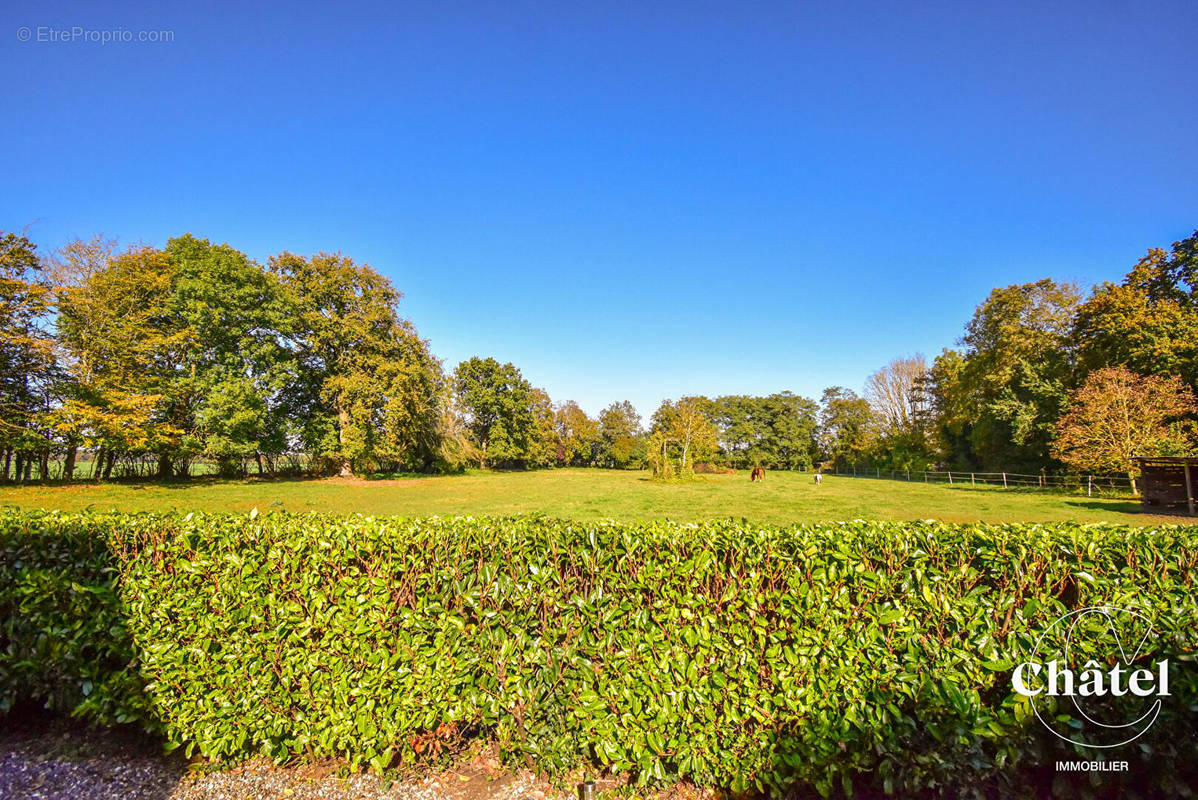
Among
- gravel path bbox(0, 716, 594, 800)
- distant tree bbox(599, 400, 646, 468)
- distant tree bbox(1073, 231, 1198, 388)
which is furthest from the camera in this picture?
distant tree bbox(599, 400, 646, 468)

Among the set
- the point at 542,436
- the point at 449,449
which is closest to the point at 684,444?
the point at 449,449

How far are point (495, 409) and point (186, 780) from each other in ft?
177

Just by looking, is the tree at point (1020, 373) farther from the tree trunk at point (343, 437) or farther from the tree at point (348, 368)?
the tree trunk at point (343, 437)

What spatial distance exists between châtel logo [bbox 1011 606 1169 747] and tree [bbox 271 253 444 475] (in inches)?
1312

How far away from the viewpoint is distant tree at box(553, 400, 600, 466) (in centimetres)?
6906

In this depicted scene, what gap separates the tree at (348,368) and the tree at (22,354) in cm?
1130

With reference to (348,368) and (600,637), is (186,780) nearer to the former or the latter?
(600,637)

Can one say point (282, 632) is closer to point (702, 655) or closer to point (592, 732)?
point (592, 732)

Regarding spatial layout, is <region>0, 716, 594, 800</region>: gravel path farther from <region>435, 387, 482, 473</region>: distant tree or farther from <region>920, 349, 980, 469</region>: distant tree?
<region>920, 349, 980, 469</region>: distant tree

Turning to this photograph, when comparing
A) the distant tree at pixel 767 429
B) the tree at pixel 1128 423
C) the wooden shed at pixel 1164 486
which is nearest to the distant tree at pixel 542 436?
the distant tree at pixel 767 429

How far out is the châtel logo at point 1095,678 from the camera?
8.03ft

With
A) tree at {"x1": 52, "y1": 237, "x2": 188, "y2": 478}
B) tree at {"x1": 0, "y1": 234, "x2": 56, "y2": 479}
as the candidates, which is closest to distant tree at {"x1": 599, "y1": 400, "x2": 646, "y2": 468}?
tree at {"x1": 52, "y1": 237, "x2": 188, "y2": 478}

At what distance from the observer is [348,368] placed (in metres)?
32.3

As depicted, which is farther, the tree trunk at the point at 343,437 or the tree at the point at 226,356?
the tree trunk at the point at 343,437
